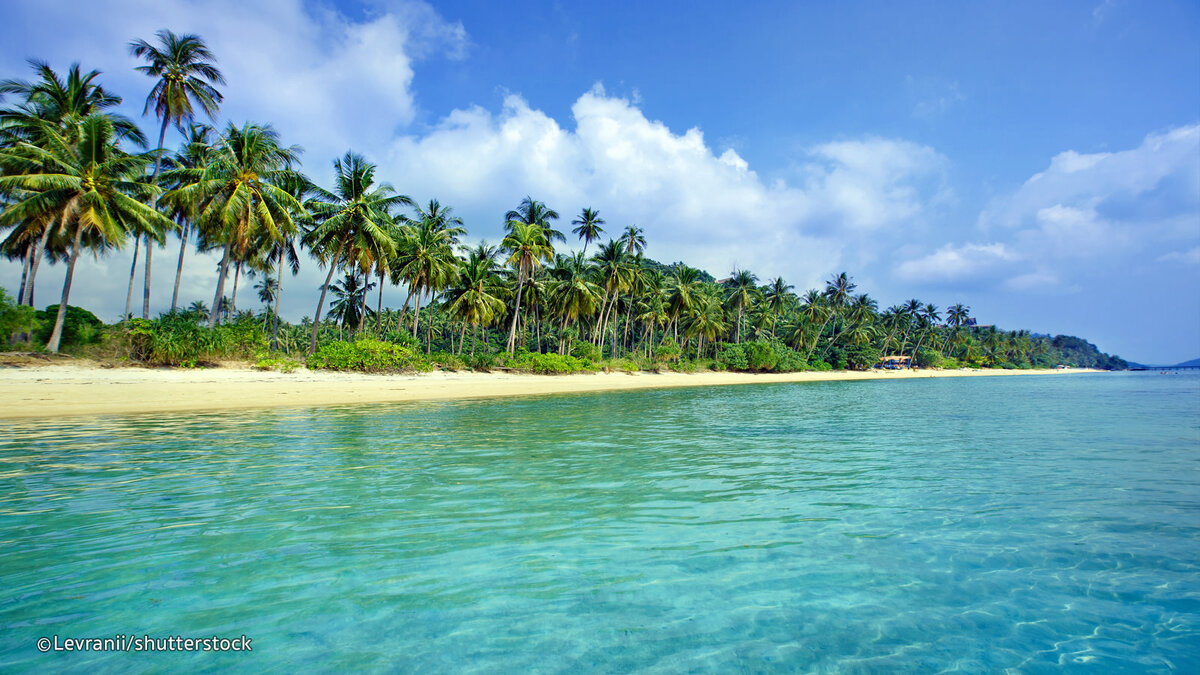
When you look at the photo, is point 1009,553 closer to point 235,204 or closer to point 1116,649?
point 1116,649

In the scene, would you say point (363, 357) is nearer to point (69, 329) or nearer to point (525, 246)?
point (69, 329)

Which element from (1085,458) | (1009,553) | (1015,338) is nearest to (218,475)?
(1009,553)

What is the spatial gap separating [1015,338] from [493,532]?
155m

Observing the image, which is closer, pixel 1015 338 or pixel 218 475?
pixel 218 475

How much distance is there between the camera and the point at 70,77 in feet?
89.5

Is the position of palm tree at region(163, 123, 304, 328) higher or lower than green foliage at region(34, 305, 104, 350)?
higher

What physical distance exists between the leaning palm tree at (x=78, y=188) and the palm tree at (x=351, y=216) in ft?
27.6

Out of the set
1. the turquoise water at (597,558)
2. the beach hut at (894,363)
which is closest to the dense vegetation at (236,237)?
the turquoise water at (597,558)

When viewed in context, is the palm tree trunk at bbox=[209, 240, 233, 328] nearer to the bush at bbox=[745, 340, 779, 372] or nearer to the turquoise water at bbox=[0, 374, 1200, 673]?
the turquoise water at bbox=[0, 374, 1200, 673]

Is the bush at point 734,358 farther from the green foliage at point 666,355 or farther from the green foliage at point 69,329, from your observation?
the green foliage at point 69,329

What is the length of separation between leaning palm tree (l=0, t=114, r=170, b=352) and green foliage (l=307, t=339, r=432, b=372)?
10285 mm

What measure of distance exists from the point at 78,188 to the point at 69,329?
702 cm

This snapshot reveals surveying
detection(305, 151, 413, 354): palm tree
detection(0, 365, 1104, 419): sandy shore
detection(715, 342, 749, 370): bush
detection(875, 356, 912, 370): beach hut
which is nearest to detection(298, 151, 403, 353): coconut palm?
detection(305, 151, 413, 354): palm tree

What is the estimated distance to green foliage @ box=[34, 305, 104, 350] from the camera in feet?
80.3
